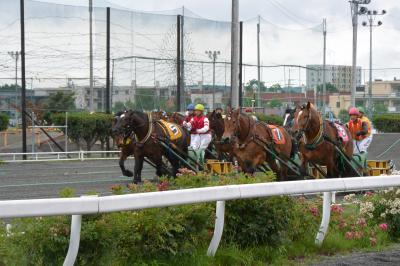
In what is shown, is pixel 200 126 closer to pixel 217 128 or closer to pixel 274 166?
pixel 217 128

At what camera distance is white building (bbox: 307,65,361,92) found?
1482 inches

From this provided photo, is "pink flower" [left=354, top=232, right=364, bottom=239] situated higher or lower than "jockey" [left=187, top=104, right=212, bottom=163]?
lower

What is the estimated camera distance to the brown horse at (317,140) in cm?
1489

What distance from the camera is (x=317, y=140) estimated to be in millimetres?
15094

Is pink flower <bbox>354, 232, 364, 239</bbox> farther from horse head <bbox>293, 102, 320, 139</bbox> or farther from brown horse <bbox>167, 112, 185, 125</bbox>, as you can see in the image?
brown horse <bbox>167, 112, 185, 125</bbox>

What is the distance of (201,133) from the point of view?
18.5 metres

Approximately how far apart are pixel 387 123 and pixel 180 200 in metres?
38.2

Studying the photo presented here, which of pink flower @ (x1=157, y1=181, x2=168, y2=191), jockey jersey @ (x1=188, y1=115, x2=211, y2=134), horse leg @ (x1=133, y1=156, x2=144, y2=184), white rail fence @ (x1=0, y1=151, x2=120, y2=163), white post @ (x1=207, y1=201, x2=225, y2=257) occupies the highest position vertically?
jockey jersey @ (x1=188, y1=115, x2=211, y2=134)

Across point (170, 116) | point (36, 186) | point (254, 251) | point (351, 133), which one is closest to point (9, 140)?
point (170, 116)

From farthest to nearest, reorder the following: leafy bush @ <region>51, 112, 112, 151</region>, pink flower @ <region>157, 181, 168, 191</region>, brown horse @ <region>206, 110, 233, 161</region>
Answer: leafy bush @ <region>51, 112, 112, 151</region> < brown horse @ <region>206, 110, 233, 161</region> < pink flower @ <region>157, 181, 168, 191</region>

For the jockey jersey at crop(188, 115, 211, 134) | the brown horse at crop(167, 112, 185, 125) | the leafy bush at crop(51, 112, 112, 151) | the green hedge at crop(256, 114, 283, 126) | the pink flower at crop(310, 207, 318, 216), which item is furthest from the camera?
the green hedge at crop(256, 114, 283, 126)

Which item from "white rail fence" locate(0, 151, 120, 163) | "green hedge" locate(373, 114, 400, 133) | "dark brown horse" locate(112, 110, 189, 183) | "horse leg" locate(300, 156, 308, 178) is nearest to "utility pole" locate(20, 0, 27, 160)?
"white rail fence" locate(0, 151, 120, 163)

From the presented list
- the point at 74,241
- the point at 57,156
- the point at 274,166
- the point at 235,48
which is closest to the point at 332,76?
the point at 57,156

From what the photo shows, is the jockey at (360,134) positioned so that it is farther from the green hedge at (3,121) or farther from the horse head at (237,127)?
the green hedge at (3,121)
